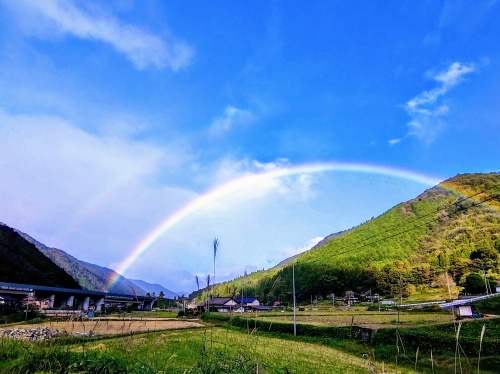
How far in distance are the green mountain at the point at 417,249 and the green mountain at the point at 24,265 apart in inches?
1499

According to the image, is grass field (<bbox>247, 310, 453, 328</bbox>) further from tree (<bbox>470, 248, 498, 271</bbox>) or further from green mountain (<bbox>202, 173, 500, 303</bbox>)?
tree (<bbox>470, 248, 498, 271</bbox>)

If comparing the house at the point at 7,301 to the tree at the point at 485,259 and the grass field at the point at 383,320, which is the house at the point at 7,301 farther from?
the tree at the point at 485,259

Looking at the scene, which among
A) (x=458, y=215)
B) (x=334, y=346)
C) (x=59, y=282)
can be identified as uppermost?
(x=458, y=215)

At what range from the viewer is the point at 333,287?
9188 centimetres

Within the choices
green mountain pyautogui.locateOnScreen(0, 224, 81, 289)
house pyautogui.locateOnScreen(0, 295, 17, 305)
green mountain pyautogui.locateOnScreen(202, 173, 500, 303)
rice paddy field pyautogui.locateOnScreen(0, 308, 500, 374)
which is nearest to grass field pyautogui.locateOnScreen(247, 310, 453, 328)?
rice paddy field pyautogui.locateOnScreen(0, 308, 500, 374)

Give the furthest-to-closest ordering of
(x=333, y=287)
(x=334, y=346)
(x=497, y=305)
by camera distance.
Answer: (x=333, y=287) < (x=497, y=305) < (x=334, y=346)

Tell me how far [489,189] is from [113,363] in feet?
371

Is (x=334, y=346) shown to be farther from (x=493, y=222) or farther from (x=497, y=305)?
(x=493, y=222)

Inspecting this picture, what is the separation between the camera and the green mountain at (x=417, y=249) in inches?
2758

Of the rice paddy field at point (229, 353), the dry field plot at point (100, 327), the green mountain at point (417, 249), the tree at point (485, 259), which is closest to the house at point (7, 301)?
the dry field plot at point (100, 327)

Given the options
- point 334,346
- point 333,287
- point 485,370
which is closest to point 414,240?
point 333,287

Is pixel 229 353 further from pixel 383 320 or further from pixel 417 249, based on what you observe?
pixel 417 249

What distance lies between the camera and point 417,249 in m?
94.2

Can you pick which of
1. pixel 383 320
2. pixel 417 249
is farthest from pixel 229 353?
pixel 417 249
